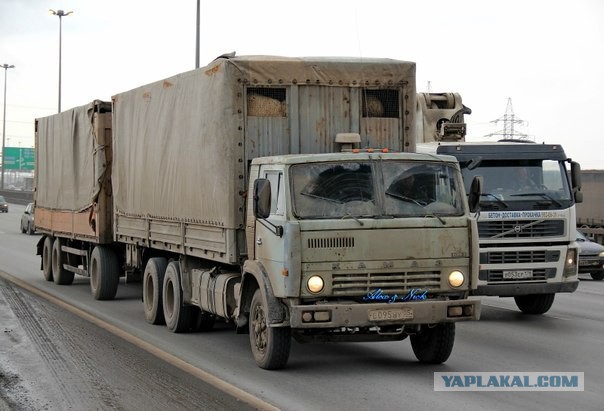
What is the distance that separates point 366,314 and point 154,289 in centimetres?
537

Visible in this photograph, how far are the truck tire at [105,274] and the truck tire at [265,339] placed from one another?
7472 mm

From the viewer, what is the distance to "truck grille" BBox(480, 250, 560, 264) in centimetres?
1427

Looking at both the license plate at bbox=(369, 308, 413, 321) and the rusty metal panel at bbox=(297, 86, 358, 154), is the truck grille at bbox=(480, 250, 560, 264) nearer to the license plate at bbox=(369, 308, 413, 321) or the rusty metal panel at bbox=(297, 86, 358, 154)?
the rusty metal panel at bbox=(297, 86, 358, 154)

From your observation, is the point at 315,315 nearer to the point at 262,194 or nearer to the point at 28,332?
the point at 262,194

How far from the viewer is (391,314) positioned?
9477 millimetres

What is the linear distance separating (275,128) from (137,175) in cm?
445

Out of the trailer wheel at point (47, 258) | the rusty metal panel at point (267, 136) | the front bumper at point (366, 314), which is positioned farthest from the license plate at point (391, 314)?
the trailer wheel at point (47, 258)

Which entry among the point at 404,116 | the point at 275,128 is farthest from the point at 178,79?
the point at 404,116

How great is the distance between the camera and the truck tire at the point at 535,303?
50.9 feet

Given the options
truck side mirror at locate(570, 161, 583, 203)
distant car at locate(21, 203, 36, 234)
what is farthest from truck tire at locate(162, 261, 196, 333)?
distant car at locate(21, 203, 36, 234)

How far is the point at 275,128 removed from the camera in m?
11.5

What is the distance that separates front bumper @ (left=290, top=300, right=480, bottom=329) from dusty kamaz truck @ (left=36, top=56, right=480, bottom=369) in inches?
0.5

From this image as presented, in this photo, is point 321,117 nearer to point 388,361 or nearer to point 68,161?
point 388,361

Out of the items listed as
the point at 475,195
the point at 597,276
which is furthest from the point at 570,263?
the point at 597,276
